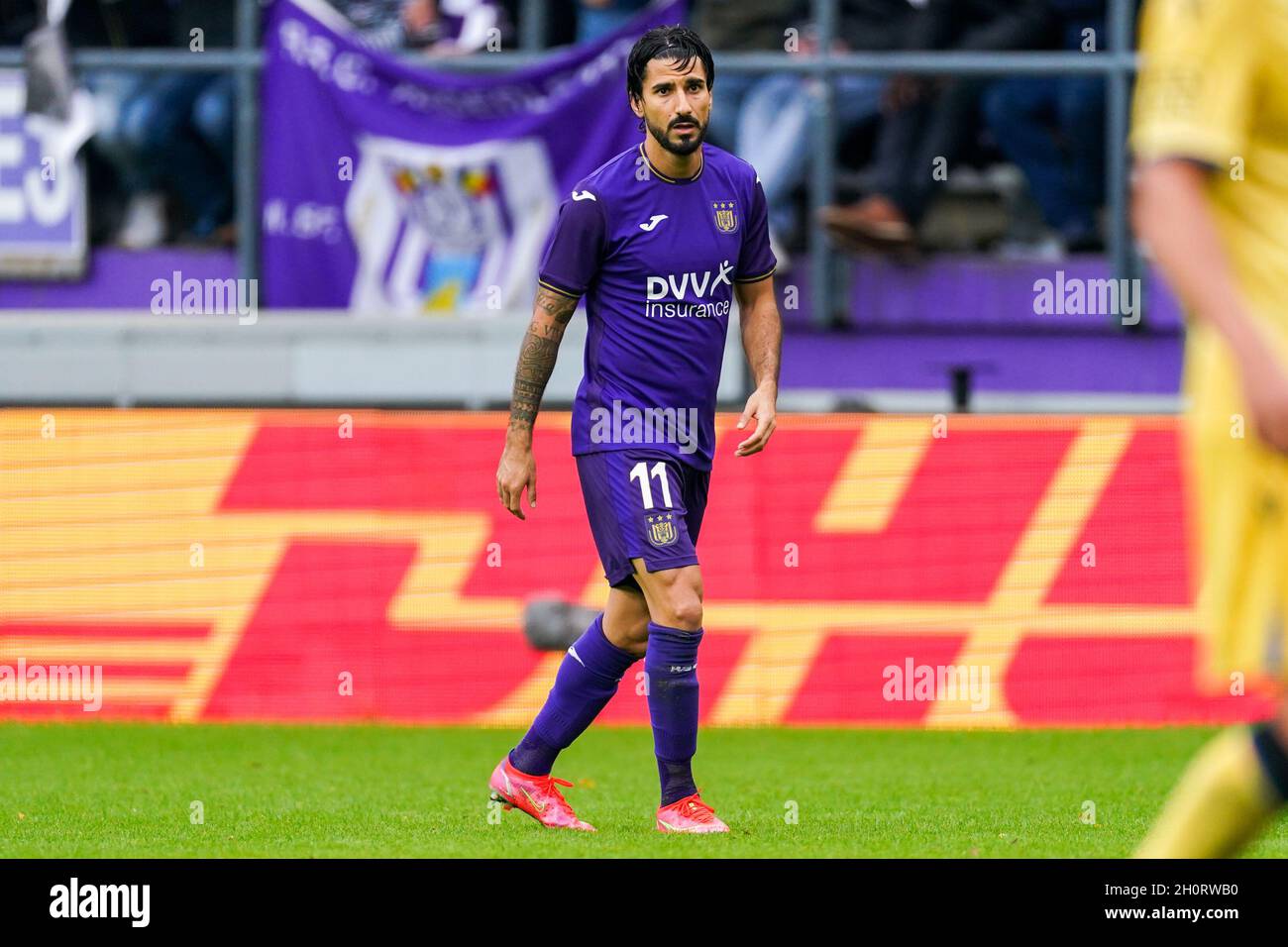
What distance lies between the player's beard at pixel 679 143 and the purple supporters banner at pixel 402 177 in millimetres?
5758

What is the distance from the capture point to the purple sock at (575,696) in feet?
21.8

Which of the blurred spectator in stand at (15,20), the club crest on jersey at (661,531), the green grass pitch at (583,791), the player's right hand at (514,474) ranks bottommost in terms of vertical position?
the green grass pitch at (583,791)

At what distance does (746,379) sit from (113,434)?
3.24 metres

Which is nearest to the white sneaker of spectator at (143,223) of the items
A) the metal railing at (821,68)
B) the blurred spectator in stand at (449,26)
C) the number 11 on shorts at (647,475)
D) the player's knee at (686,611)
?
the metal railing at (821,68)

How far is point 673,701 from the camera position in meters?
6.45

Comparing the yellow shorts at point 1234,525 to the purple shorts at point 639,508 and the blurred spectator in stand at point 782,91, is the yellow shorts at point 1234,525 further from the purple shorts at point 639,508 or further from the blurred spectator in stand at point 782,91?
the blurred spectator in stand at point 782,91

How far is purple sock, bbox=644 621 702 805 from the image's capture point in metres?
6.39

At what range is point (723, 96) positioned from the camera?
41.8 feet

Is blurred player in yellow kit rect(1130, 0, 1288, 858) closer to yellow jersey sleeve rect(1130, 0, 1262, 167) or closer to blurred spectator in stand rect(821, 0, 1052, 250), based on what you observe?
yellow jersey sleeve rect(1130, 0, 1262, 167)

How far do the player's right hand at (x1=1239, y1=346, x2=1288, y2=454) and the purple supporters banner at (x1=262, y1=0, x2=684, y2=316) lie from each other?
9.11 metres

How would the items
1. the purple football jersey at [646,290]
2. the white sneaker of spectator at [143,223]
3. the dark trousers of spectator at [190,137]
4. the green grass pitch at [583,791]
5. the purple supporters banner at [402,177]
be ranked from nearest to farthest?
1. the green grass pitch at [583,791]
2. the purple football jersey at [646,290]
3. the purple supporters banner at [402,177]
4. the dark trousers of spectator at [190,137]
5. the white sneaker of spectator at [143,223]

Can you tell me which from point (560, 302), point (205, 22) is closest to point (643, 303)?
point (560, 302)

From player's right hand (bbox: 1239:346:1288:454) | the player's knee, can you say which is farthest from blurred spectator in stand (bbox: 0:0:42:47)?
player's right hand (bbox: 1239:346:1288:454)
